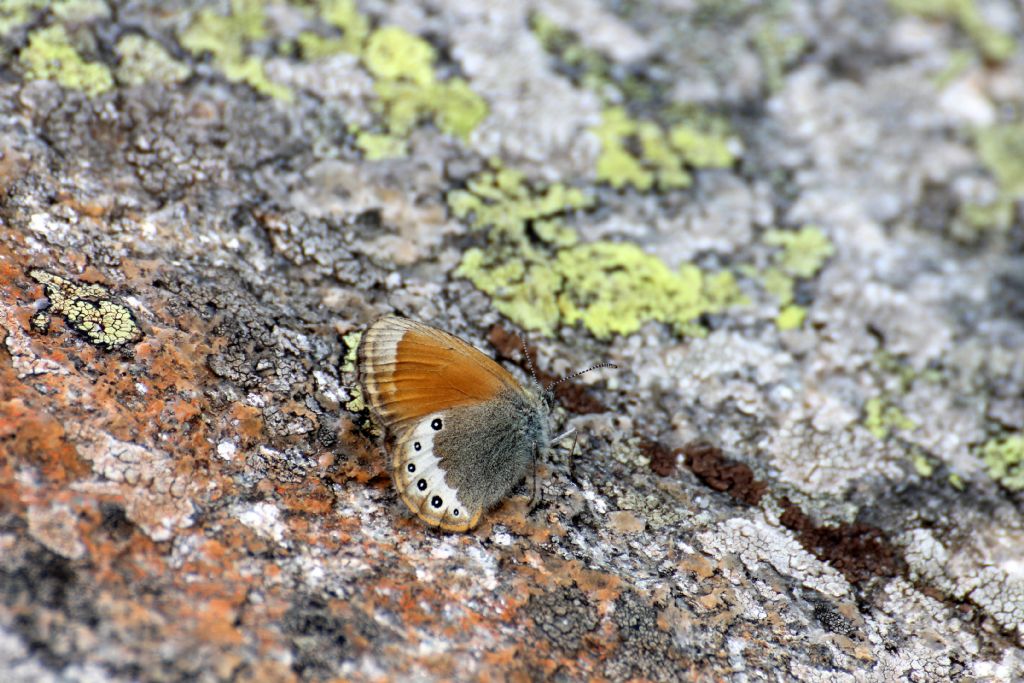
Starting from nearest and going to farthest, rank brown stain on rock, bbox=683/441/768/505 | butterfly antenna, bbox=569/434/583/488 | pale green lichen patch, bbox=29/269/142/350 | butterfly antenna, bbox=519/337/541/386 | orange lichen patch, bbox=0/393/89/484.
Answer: orange lichen patch, bbox=0/393/89/484
pale green lichen patch, bbox=29/269/142/350
butterfly antenna, bbox=569/434/583/488
brown stain on rock, bbox=683/441/768/505
butterfly antenna, bbox=519/337/541/386

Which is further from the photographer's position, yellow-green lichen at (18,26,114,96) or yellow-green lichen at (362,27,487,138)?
yellow-green lichen at (362,27,487,138)

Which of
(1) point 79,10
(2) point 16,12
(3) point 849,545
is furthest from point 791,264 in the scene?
(2) point 16,12

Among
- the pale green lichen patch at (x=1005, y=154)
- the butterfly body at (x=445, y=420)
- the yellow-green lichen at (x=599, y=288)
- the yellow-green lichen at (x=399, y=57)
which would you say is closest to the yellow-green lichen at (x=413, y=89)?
the yellow-green lichen at (x=399, y=57)

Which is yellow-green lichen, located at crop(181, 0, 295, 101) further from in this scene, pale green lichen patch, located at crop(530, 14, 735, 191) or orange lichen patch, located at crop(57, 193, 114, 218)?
pale green lichen patch, located at crop(530, 14, 735, 191)

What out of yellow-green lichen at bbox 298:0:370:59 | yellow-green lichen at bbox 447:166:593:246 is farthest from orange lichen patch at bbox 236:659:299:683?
yellow-green lichen at bbox 298:0:370:59

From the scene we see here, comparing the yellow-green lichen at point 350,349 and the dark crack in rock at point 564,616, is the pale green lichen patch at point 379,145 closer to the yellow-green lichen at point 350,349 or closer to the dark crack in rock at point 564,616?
the yellow-green lichen at point 350,349

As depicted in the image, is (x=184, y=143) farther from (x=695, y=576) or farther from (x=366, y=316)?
(x=695, y=576)

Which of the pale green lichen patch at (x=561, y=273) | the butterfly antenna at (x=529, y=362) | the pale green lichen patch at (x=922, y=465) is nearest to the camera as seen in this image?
the pale green lichen patch at (x=922, y=465)
